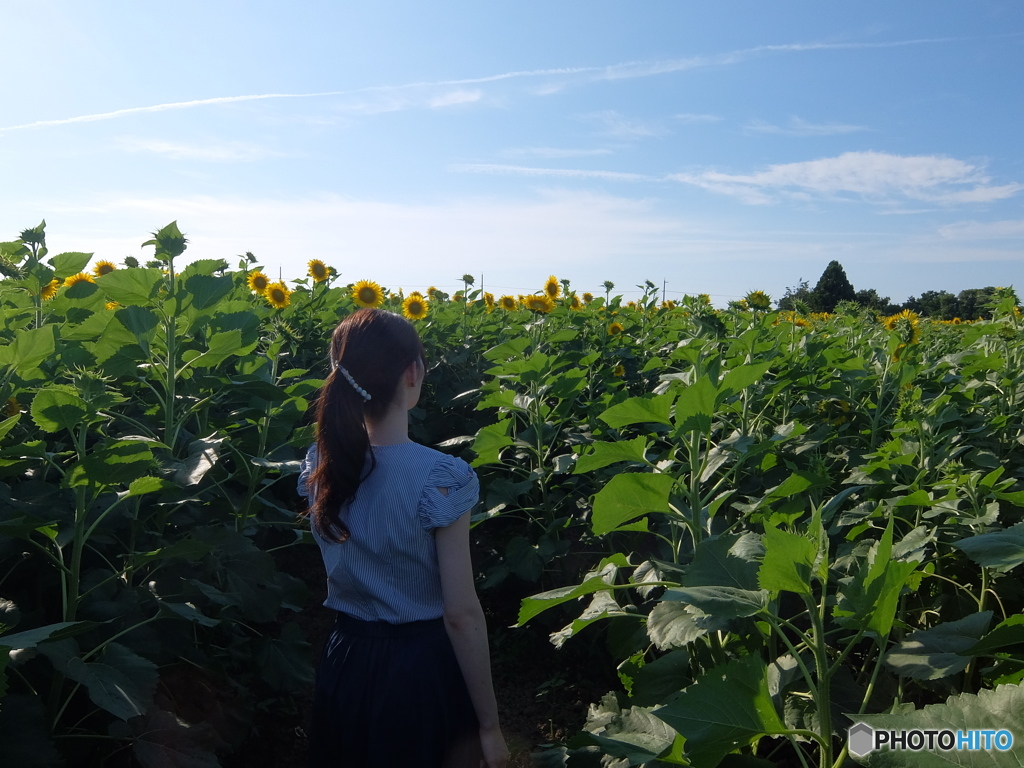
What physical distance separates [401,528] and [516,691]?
6.00ft

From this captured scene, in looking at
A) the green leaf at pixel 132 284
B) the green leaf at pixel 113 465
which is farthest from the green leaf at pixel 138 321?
the green leaf at pixel 113 465

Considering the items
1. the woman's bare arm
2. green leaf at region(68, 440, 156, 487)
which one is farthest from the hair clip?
green leaf at region(68, 440, 156, 487)

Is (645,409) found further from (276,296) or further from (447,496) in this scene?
(276,296)

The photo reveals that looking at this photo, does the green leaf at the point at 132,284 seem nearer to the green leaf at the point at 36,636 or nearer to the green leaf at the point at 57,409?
the green leaf at the point at 57,409

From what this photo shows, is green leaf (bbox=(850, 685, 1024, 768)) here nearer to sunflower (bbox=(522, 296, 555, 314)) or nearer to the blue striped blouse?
the blue striped blouse

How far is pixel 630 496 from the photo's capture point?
192 centimetres

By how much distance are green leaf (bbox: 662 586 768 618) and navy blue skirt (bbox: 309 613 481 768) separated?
91 centimetres

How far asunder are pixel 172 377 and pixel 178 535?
0.59 metres

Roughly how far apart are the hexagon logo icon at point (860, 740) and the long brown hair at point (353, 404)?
4.27 feet

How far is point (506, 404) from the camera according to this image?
3564mm

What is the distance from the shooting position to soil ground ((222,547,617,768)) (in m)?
→ 3.08

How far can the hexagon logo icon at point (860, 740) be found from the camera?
1.41m

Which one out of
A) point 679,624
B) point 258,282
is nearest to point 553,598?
point 679,624

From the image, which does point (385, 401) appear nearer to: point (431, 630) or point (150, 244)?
point (431, 630)
